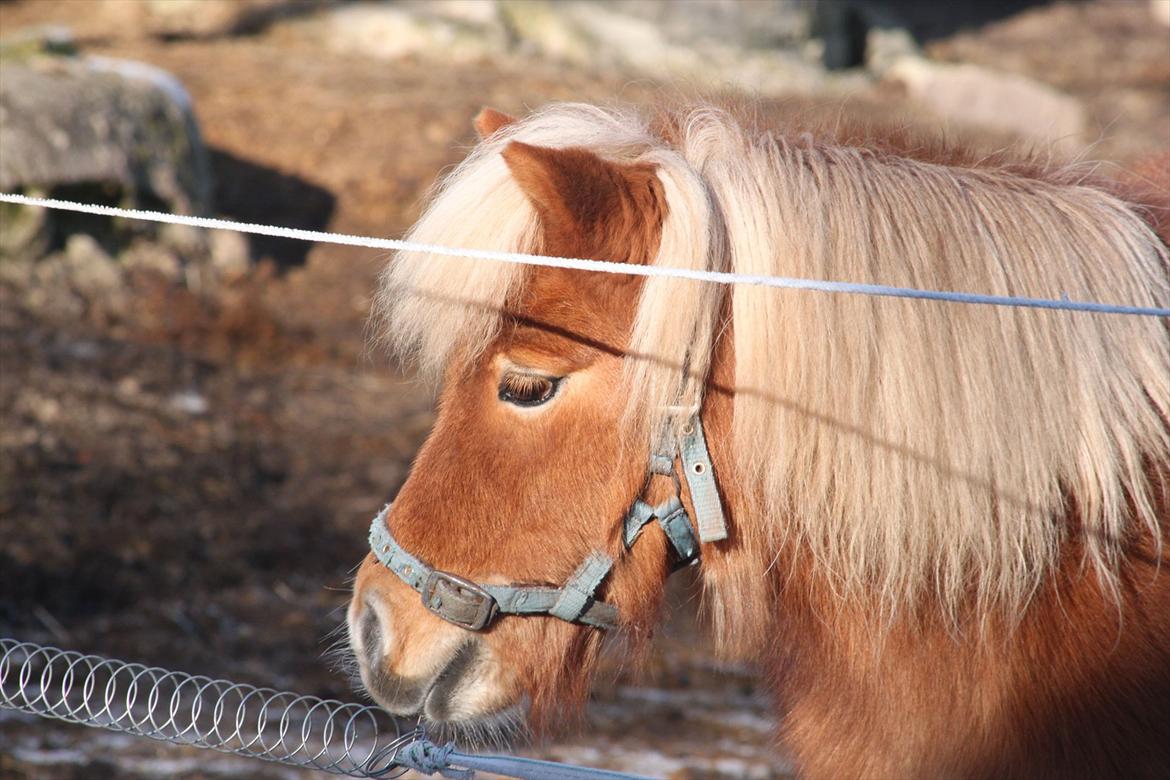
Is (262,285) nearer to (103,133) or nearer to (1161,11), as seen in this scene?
(103,133)

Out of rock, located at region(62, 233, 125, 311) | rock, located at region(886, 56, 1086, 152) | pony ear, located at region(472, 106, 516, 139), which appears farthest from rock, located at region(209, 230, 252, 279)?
rock, located at region(886, 56, 1086, 152)

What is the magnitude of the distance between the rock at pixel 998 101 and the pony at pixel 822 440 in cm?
977

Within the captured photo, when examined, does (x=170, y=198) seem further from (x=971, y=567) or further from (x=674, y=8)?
(x=674, y=8)

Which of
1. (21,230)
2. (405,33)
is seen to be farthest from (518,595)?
(405,33)

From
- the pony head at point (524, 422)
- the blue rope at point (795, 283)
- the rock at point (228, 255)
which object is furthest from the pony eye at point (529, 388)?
the rock at point (228, 255)

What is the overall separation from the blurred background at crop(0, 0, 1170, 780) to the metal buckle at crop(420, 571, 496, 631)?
0.46m

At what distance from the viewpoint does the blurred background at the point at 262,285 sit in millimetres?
4008

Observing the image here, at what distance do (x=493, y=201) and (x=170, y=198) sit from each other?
5675 mm

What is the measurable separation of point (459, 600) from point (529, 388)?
0.38 m

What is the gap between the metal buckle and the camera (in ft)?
5.81

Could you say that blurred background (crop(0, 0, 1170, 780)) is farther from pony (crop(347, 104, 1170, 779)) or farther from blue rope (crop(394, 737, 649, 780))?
pony (crop(347, 104, 1170, 779))

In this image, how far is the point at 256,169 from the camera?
8602 mm

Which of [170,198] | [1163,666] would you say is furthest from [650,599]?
[170,198]

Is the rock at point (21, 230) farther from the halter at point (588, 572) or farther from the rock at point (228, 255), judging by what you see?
the halter at point (588, 572)
